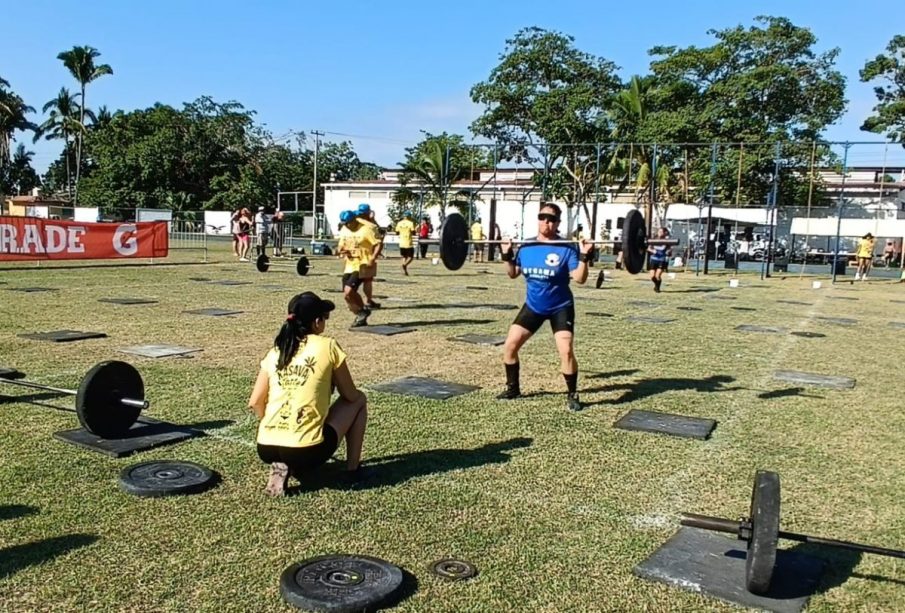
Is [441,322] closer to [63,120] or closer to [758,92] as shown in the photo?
[758,92]

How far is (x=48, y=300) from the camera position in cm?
1117

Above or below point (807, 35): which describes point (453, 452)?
below

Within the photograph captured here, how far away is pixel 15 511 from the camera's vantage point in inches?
137

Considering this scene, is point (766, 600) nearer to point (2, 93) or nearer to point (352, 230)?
point (352, 230)

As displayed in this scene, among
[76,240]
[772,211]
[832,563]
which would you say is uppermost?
[772,211]

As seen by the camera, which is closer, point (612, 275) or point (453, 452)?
point (453, 452)

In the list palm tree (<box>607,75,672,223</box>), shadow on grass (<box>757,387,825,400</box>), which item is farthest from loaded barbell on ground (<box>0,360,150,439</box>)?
palm tree (<box>607,75,672,223</box>)

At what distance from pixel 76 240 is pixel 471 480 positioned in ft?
52.7

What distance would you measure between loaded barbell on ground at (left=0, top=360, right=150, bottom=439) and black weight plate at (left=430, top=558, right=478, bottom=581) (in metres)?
2.19

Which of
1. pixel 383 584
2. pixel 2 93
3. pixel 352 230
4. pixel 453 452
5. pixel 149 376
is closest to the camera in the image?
pixel 383 584

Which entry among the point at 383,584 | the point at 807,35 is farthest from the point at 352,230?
the point at 807,35

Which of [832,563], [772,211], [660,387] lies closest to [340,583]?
[832,563]

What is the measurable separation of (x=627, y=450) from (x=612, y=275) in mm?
18581

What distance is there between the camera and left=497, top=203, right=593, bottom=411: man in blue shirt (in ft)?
19.2
